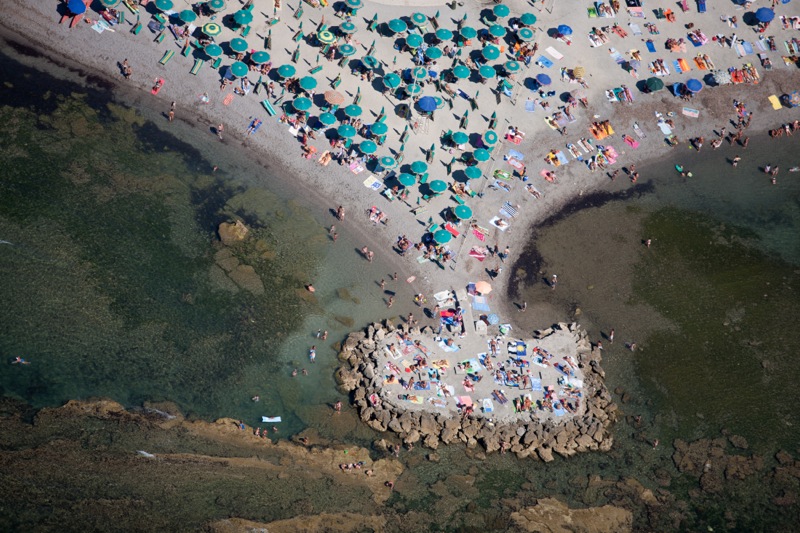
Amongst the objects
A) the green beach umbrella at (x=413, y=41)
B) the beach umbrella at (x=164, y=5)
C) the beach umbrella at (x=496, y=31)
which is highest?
the beach umbrella at (x=496, y=31)

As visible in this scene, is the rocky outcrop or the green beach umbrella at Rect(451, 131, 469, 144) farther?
the green beach umbrella at Rect(451, 131, 469, 144)

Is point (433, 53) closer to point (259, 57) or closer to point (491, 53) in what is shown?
point (491, 53)

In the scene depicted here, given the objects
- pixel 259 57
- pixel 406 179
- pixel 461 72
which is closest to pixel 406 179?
pixel 406 179

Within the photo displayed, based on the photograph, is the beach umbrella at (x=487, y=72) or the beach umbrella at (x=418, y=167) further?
the beach umbrella at (x=487, y=72)

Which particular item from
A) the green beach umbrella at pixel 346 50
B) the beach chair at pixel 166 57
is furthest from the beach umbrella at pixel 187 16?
the green beach umbrella at pixel 346 50

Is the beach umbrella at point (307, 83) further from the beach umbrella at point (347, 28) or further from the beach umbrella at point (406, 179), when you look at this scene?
the beach umbrella at point (406, 179)

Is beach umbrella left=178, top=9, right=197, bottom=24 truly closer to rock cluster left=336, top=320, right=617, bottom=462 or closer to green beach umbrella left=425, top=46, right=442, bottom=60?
green beach umbrella left=425, top=46, right=442, bottom=60

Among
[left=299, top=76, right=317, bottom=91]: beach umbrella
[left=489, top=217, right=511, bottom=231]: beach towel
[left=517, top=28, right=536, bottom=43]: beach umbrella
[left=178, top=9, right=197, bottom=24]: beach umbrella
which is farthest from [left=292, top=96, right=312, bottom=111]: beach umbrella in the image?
[left=517, top=28, right=536, bottom=43]: beach umbrella

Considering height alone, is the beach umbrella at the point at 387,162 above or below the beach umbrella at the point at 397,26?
below
